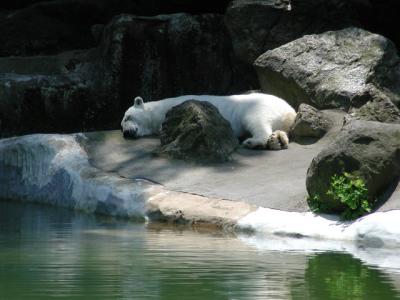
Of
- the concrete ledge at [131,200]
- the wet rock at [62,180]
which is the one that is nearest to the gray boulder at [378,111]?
the concrete ledge at [131,200]

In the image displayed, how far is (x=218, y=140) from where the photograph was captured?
14.3 metres

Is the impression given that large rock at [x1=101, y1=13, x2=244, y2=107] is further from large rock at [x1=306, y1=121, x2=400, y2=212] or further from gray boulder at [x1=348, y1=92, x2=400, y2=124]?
large rock at [x1=306, y1=121, x2=400, y2=212]

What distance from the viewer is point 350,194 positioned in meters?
11.3

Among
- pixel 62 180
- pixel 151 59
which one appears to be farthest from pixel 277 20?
pixel 62 180

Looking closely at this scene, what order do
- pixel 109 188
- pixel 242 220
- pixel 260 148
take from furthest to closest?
pixel 260 148
pixel 109 188
pixel 242 220

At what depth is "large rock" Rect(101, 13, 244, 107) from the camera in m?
19.8

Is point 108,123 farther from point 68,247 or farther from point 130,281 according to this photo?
point 130,281

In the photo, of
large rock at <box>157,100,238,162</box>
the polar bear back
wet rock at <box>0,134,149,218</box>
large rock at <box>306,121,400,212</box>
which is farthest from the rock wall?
large rock at <box>306,121,400,212</box>

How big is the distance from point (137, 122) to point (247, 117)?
1.72 m

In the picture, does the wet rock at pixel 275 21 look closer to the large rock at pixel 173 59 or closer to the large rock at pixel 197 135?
the large rock at pixel 173 59

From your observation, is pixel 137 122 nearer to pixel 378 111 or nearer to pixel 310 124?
pixel 310 124

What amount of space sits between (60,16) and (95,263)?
13.5 metres

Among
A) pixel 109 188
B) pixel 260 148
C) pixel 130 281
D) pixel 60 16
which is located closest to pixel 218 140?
pixel 260 148

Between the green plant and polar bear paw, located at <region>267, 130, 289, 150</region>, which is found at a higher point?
polar bear paw, located at <region>267, 130, 289, 150</region>
